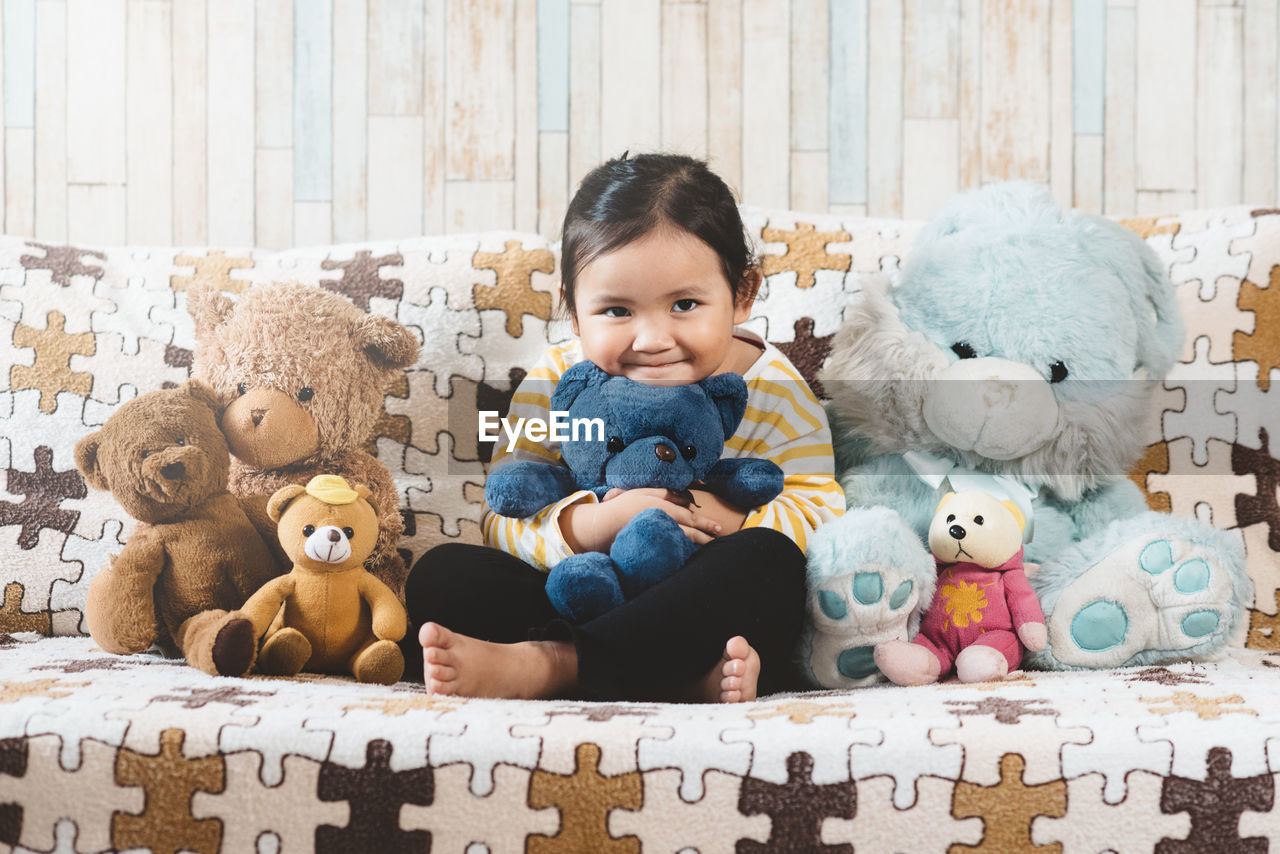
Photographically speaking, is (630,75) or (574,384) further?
(630,75)

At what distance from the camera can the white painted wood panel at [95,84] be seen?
60.5 inches

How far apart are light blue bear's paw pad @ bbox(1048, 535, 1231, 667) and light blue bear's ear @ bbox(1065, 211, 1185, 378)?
0.78 feet

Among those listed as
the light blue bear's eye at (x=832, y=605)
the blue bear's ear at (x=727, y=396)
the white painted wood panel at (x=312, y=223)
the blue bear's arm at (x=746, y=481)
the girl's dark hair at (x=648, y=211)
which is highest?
the white painted wood panel at (x=312, y=223)

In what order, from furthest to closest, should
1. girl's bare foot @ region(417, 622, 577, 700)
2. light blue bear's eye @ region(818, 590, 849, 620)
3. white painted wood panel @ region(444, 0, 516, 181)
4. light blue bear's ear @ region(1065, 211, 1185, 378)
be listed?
white painted wood panel @ region(444, 0, 516, 181) < light blue bear's ear @ region(1065, 211, 1185, 378) < light blue bear's eye @ region(818, 590, 849, 620) < girl's bare foot @ region(417, 622, 577, 700)

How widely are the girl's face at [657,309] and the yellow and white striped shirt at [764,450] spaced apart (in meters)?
0.08

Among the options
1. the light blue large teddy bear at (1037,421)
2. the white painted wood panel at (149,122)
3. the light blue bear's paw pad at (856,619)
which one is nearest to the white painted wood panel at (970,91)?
the light blue large teddy bear at (1037,421)

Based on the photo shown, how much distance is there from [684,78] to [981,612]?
100 cm

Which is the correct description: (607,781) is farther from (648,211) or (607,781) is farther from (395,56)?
(395,56)

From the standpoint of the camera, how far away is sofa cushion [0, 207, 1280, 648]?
1.07 metres

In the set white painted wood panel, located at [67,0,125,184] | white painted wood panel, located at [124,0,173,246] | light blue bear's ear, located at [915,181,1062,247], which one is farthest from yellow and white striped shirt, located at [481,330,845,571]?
white painted wood panel, located at [67,0,125,184]

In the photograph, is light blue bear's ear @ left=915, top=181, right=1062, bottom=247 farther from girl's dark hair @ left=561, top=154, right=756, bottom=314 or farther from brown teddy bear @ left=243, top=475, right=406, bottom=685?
brown teddy bear @ left=243, top=475, right=406, bottom=685

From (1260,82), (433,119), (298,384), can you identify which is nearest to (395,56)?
(433,119)

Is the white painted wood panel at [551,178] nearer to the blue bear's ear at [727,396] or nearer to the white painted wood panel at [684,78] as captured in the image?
the white painted wood panel at [684,78]

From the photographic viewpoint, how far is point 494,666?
2.59 feet
